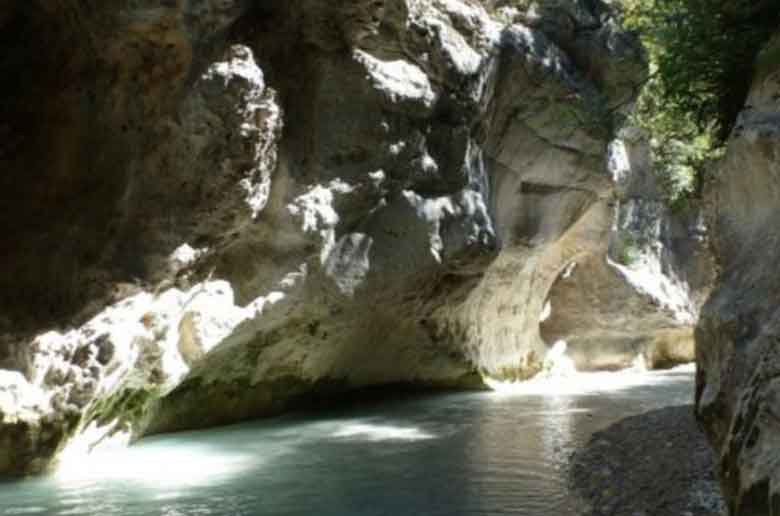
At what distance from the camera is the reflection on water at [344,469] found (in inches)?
297

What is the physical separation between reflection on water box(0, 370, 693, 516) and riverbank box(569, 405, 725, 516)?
0.28 meters

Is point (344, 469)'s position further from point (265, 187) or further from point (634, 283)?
point (634, 283)

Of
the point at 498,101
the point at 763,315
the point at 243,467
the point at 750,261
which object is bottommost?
the point at 243,467

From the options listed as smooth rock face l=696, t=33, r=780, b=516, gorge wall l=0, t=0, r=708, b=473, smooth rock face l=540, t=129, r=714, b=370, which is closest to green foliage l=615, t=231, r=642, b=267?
smooth rock face l=540, t=129, r=714, b=370

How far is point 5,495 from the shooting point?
8.13 m

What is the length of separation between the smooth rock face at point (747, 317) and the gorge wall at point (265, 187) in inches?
240

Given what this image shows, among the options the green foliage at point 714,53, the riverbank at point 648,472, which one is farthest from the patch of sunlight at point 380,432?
the green foliage at point 714,53

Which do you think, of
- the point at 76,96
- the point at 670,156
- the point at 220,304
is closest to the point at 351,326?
the point at 220,304

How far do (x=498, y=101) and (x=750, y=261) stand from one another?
1047 centimetres

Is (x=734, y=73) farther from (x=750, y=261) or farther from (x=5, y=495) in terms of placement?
(x=5, y=495)

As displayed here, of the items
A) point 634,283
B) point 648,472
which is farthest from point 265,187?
point 634,283

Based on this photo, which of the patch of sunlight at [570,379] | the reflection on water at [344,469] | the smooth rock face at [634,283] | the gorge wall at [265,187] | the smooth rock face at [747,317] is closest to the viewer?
the smooth rock face at [747,317]

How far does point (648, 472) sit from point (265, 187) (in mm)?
6081

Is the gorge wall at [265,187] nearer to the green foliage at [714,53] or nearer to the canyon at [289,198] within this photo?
the canyon at [289,198]
